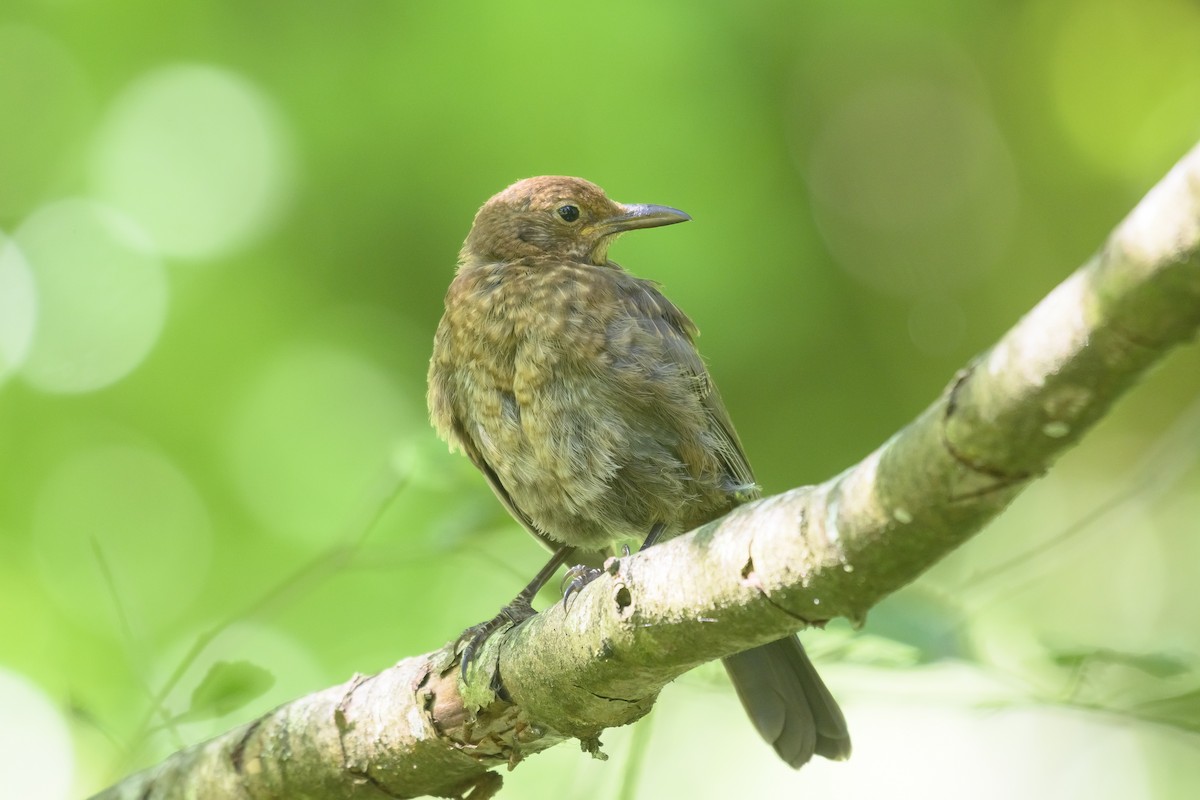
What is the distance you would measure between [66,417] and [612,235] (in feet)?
9.58

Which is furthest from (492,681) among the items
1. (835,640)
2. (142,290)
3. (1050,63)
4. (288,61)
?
(1050,63)

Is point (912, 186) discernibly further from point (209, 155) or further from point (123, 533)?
point (123, 533)

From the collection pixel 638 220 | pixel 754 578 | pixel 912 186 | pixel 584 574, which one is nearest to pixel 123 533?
pixel 638 220

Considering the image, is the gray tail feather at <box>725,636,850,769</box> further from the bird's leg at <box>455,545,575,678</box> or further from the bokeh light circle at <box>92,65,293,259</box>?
the bokeh light circle at <box>92,65,293,259</box>

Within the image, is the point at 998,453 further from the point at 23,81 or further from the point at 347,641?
the point at 23,81

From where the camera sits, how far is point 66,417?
5.88 meters

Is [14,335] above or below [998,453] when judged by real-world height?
above

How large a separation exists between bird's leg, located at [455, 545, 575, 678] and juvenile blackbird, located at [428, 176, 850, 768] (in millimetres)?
12

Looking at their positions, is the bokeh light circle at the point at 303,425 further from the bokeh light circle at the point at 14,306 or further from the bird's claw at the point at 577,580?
the bird's claw at the point at 577,580

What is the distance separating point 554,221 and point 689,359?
0.96m

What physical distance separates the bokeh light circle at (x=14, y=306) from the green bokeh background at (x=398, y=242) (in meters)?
0.02

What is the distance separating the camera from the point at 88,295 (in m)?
6.31

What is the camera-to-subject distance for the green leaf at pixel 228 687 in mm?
3215

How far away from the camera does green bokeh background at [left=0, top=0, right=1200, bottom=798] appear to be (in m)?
6.01
